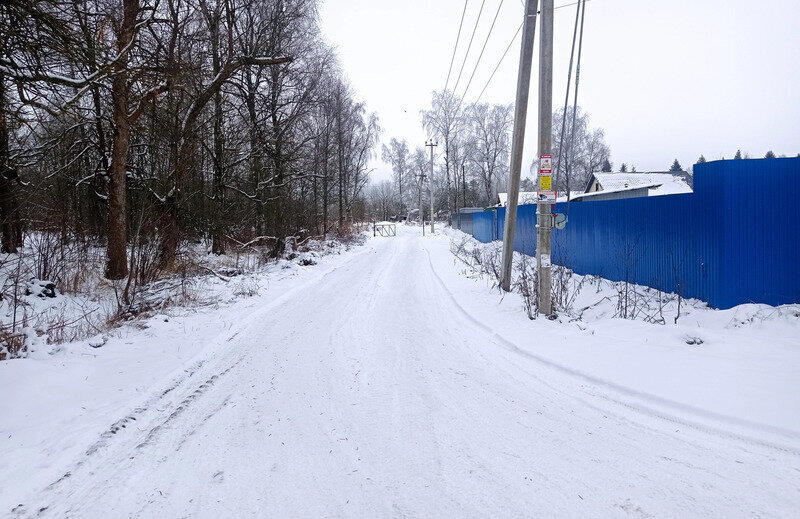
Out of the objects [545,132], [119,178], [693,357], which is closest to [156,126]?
[119,178]

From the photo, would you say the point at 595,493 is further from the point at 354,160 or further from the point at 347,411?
the point at 354,160

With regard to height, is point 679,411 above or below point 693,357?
below

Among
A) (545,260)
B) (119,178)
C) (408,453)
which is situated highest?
(119,178)

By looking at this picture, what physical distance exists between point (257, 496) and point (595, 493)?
1959 millimetres

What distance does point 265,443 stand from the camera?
118 inches

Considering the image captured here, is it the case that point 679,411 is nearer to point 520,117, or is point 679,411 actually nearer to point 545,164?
point 545,164

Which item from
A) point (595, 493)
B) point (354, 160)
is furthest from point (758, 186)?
point (354, 160)

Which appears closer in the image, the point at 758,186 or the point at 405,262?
the point at 758,186

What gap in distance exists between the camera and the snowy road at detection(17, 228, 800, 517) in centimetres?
231

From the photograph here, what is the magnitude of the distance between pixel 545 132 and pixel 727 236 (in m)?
3.27

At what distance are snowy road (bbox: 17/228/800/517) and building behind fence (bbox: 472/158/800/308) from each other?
4.16m

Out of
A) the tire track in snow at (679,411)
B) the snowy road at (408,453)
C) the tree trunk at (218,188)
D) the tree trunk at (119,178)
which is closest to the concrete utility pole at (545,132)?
the tire track in snow at (679,411)

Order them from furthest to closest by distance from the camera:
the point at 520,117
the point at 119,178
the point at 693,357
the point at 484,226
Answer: the point at 484,226 → the point at 119,178 → the point at 520,117 → the point at 693,357

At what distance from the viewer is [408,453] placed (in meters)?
2.83
